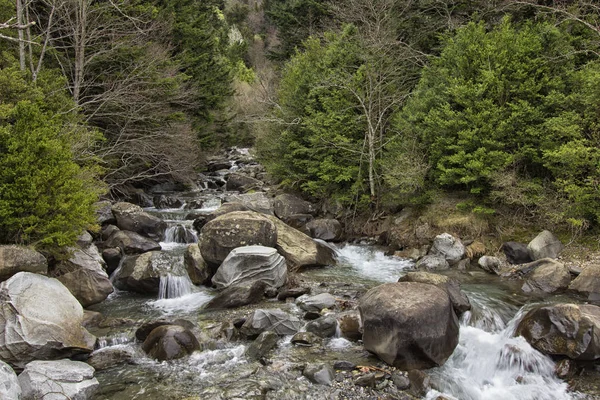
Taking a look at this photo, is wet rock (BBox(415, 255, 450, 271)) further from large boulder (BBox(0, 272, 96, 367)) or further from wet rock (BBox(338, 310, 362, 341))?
large boulder (BBox(0, 272, 96, 367))

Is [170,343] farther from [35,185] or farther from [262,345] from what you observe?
[35,185]

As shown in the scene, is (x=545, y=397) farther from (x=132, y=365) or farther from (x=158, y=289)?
(x=158, y=289)

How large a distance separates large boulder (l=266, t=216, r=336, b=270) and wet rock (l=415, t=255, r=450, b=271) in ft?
9.26

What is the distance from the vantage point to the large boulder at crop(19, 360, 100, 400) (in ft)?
19.3

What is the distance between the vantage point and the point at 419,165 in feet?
47.2

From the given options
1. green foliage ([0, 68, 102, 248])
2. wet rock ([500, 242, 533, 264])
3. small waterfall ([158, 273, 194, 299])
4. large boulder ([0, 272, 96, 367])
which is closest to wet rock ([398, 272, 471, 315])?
wet rock ([500, 242, 533, 264])

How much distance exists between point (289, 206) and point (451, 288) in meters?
10.1

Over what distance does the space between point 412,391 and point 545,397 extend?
213cm

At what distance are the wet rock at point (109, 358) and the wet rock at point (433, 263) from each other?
8585 mm

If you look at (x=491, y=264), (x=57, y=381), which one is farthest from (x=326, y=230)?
(x=57, y=381)

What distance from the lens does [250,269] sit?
422 inches

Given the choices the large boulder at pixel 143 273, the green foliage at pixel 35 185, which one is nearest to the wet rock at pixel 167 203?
the large boulder at pixel 143 273

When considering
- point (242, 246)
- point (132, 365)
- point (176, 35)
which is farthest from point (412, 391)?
point (176, 35)

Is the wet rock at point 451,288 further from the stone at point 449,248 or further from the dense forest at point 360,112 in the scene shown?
the dense forest at point 360,112
